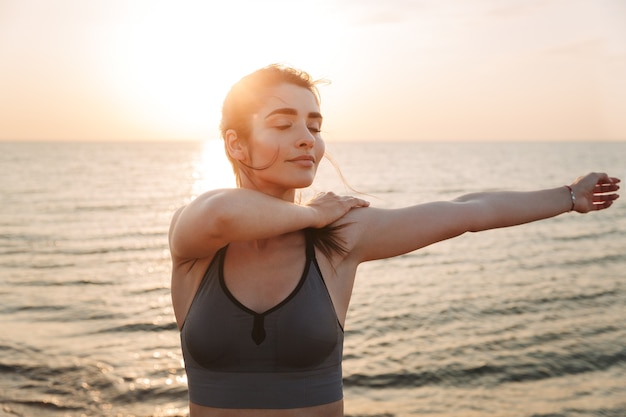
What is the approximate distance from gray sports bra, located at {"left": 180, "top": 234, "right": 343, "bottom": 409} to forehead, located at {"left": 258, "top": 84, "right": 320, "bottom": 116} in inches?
26.3

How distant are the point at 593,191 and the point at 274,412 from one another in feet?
6.26

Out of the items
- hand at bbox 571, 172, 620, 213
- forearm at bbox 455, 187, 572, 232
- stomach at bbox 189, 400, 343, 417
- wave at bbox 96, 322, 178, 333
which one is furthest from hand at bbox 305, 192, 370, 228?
wave at bbox 96, 322, 178, 333

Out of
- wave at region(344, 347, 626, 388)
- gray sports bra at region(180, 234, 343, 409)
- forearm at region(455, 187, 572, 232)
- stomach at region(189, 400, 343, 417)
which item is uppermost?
forearm at region(455, 187, 572, 232)

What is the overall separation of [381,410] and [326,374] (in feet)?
24.4

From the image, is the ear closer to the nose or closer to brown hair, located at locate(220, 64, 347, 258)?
brown hair, located at locate(220, 64, 347, 258)

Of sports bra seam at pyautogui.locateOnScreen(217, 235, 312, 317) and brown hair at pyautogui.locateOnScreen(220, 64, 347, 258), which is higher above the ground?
brown hair at pyautogui.locateOnScreen(220, 64, 347, 258)

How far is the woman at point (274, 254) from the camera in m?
2.56

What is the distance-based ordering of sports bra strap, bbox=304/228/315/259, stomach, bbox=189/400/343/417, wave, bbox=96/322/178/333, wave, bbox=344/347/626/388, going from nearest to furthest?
stomach, bbox=189/400/343/417, sports bra strap, bbox=304/228/315/259, wave, bbox=344/347/626/388, wave, bbox=96/322/178/333

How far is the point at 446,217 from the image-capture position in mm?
2980

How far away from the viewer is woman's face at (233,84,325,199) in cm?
277

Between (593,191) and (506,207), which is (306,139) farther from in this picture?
(593,191)

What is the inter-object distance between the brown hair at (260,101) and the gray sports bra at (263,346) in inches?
7.3

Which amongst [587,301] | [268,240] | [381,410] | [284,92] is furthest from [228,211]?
[587,301]

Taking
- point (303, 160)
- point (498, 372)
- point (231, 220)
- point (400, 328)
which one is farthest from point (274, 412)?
point (400, 328)
